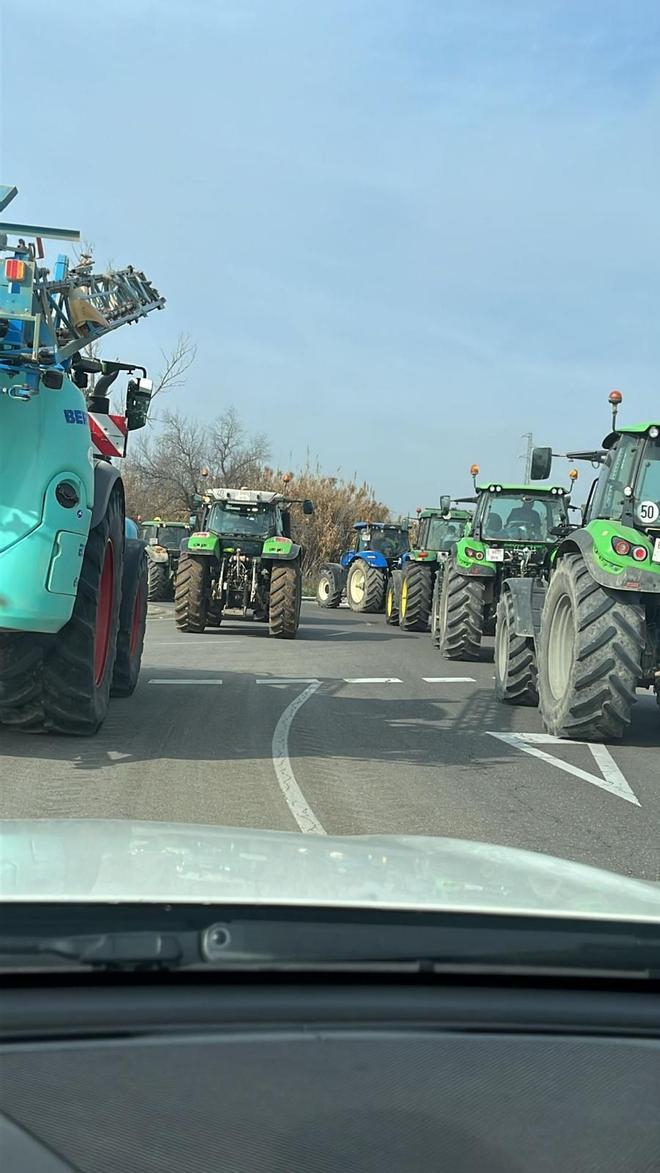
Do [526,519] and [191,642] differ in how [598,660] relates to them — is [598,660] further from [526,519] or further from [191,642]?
[191,642]

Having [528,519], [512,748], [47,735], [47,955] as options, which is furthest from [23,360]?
[528,519]

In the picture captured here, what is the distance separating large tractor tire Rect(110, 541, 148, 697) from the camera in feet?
30.8

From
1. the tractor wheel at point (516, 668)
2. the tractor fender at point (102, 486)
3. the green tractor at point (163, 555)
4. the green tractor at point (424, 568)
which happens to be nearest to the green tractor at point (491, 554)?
the green tractor at point (424, 568)

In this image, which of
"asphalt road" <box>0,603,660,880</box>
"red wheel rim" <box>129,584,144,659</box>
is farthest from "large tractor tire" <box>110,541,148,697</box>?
"asphalt road" <box>0,603,660,880</box>

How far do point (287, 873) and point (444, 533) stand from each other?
22.0 m

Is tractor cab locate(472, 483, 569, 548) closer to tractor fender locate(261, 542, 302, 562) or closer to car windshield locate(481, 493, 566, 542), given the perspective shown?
car windshield locate(481, 493, 566, 542)

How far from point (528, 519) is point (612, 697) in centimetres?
895

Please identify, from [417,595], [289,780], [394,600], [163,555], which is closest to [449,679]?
[289,780]

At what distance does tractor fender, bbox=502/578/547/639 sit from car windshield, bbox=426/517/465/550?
1248cm

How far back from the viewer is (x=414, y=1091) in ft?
5.12

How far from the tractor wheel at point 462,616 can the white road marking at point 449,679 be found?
7.14ft

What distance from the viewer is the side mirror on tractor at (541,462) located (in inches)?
365

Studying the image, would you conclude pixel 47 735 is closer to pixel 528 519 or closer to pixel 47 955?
pixel 47 955

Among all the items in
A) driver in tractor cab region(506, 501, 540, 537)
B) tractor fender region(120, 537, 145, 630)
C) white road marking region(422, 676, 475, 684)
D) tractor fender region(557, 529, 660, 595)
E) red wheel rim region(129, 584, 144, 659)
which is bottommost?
white road marking region(422, 676, 475, 684)
